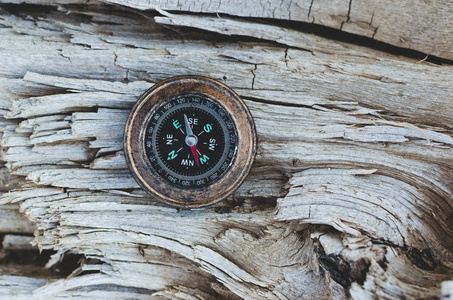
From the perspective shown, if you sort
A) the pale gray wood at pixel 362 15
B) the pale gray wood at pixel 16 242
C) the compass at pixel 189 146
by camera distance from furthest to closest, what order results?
the pale gray wood at pixel 16 242 < the pale gray wood at pixel 362 15 < the compass at pixel 189 146

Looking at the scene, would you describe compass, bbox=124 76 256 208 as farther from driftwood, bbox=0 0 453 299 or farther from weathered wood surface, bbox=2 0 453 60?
weathered wood surface, bbox=2 0 453 60

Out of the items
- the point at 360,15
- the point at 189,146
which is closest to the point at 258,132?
the point at 189,146

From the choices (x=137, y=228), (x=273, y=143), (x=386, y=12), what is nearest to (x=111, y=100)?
(x=137, y=228)

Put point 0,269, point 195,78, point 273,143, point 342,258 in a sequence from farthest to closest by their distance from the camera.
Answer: point 0,269
point 273,143
point 195,78
point 342,258

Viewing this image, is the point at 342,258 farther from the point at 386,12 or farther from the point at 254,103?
the point at 386,12

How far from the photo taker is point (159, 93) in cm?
392

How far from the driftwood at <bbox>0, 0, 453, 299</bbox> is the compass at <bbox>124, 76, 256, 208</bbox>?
444 mm

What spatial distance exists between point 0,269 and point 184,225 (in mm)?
2564

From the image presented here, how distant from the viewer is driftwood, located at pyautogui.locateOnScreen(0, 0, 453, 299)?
4.08 m

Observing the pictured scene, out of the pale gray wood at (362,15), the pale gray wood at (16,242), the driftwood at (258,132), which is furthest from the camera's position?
the pale gray wood at (16,242)

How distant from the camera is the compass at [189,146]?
3920mm

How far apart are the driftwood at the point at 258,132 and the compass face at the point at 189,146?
0.53 meters

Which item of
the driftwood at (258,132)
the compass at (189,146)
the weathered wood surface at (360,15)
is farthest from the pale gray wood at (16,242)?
the weathered wood surface at (360,15)

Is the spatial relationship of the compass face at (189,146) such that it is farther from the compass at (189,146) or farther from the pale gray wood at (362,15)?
the pale gray wood at (362,15)
